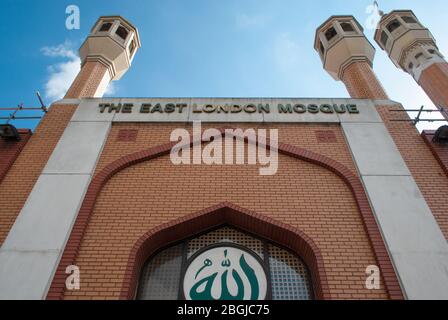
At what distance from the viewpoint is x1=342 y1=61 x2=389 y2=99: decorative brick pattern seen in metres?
7.71

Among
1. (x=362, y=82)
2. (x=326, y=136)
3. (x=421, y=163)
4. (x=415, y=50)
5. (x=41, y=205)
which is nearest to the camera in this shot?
(x=41, y=205)

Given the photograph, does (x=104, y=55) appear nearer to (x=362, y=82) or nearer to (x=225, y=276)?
(x=362, y=82)

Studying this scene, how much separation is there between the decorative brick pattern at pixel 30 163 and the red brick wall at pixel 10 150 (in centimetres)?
6

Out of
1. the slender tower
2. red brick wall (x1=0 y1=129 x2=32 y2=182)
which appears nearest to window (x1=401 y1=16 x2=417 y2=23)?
the slender tower

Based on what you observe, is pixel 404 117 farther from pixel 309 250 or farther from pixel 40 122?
pixel 40 122

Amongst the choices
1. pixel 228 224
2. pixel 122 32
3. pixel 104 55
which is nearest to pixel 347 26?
pixel 122 32

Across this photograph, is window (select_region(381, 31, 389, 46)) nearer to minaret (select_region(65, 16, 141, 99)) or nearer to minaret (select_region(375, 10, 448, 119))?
minaret (select_region(375, 10, 448, 119))

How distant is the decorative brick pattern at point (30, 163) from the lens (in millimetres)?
5246

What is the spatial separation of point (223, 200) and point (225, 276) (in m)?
1.15

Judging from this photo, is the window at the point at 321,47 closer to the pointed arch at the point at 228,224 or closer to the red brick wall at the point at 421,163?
the red brick wall at the point at 421,163

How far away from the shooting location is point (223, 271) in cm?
489

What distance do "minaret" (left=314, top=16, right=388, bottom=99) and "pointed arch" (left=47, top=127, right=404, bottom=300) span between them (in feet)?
8.50
